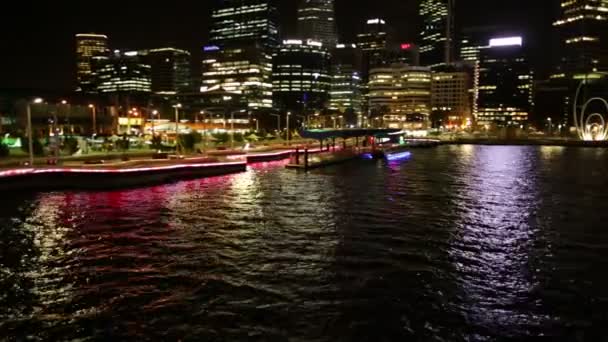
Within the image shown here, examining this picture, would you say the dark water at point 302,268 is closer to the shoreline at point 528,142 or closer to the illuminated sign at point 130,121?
the shoreline at point 528,142

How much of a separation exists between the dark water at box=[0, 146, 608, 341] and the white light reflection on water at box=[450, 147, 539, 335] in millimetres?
75

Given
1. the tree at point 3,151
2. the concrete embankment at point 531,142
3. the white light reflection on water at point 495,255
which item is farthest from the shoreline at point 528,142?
the tree at point 3,151

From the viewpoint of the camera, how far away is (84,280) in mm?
15445

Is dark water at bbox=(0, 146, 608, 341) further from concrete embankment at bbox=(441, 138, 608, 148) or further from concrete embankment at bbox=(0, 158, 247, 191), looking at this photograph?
concrete embankment at bbox=(441, 138, 608, 148)

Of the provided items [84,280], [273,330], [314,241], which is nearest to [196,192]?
[314,241]

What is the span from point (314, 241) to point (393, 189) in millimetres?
17728

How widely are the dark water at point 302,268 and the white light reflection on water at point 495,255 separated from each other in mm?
75

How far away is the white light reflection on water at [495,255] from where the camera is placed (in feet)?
43.0

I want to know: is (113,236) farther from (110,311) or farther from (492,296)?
(492,296)

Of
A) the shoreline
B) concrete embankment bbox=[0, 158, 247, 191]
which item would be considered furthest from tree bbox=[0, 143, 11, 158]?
the shoreline

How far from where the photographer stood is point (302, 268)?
16.7 metres

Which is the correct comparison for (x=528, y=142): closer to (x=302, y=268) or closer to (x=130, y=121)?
(x=130, y=121)

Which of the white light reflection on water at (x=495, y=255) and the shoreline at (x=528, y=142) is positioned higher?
the shoreline at (x=528, y=142)

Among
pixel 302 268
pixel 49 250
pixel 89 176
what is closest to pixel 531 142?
pixel 89 176
